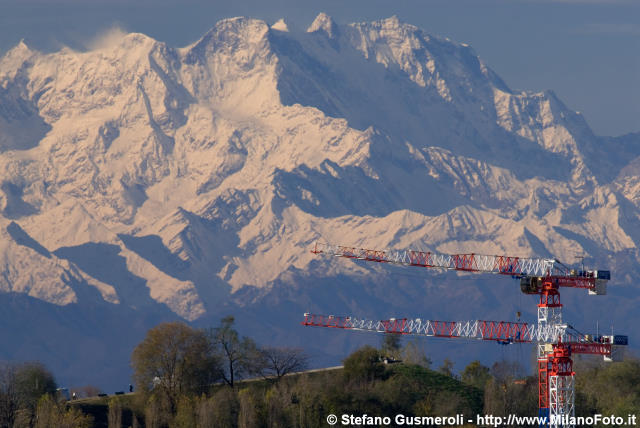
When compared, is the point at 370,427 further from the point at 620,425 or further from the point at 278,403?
the point at 620,425

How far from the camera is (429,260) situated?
19500cm

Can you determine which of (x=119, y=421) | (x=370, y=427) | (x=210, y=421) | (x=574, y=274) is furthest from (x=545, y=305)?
(x=119, y=421)

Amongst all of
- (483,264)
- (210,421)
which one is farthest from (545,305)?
(210,421)

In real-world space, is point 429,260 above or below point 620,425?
above

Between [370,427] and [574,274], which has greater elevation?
[574,274]

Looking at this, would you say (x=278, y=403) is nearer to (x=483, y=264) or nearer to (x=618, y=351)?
(x=483, y=264)

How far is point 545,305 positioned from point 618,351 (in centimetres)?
1124

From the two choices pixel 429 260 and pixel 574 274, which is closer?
pixel 574 274

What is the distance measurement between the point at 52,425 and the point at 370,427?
41550 mm

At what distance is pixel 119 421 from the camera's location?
200m

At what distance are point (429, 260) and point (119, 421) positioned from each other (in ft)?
152

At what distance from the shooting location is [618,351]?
587 ft

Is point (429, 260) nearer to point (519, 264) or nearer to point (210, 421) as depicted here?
point (519, 264)

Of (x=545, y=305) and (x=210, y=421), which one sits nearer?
(x=545, y=305)
